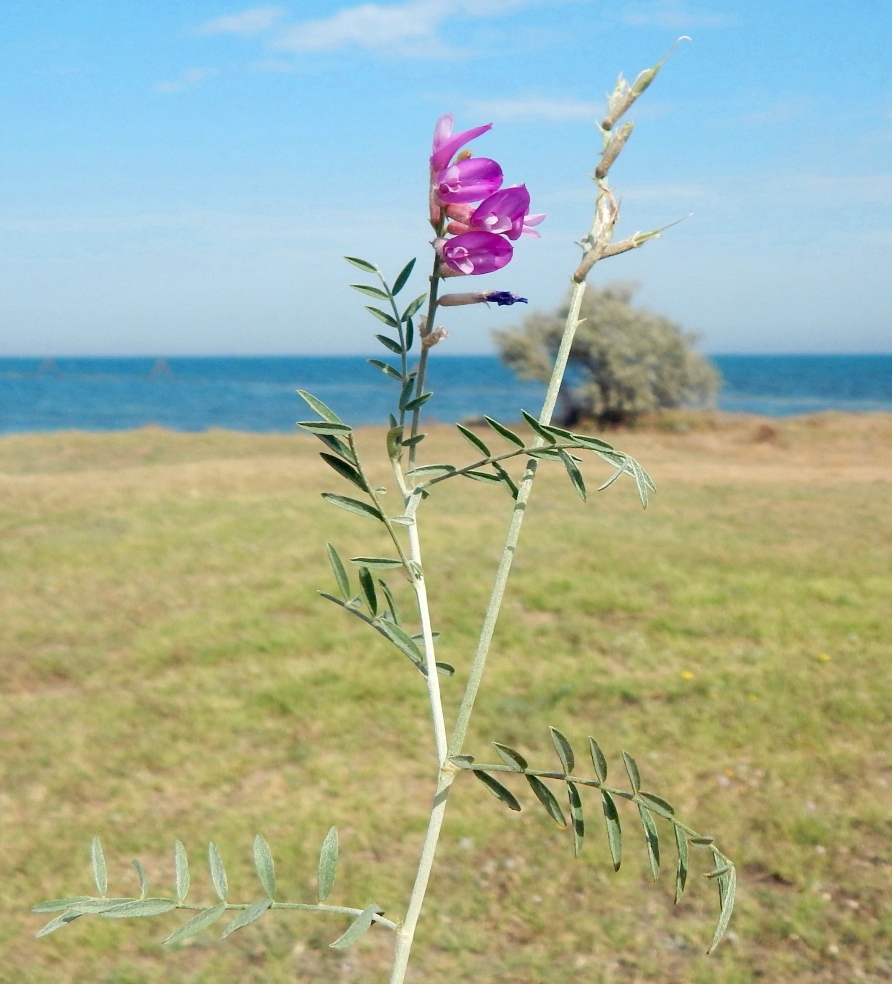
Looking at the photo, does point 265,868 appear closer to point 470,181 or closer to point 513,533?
point 513,533

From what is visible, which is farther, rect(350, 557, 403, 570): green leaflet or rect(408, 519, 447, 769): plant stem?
rect(350, 557, 403, 570): green leaflet

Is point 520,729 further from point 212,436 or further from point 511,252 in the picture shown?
point 212,436

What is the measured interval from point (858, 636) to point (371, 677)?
291 cm

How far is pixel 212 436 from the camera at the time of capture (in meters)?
16.3

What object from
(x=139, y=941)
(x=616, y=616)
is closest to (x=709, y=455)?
(x=616, y=616)

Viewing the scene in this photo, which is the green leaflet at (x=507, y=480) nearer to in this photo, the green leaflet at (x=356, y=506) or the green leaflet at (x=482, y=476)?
the green leaflet at (x=482, y=476)

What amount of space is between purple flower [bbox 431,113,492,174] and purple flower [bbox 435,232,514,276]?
57 mm

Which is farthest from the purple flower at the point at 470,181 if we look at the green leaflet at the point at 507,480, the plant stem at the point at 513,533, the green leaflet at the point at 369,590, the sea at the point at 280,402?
the sea at the point at 280,402

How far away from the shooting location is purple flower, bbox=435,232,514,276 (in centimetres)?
72

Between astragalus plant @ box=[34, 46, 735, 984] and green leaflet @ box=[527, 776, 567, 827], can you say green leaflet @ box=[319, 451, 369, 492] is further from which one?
green leaflet @ box=[527, 776, 567, 827]

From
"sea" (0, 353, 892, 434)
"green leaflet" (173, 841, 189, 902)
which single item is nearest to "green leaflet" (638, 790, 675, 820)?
"green leaflet" (173, 841, 189, 902)

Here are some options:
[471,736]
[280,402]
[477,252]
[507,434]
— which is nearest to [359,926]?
[507,434]

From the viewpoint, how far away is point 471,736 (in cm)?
464

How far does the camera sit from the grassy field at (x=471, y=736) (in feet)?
10.7
